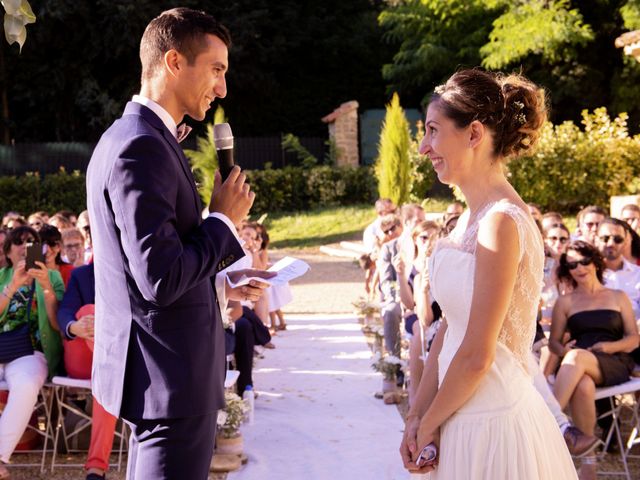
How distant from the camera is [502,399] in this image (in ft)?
8.20

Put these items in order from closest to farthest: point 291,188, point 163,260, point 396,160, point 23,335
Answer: point 163,260 < point 23,335 < point 396,160 < point 291,188

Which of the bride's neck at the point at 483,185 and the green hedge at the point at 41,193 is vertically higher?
the bride's neck at the point at 483,185

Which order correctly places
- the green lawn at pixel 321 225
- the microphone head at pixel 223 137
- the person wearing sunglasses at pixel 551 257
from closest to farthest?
the microphone head at pixel 223 137, the person wearing sunglasses at pixel 551 257, the green lawn at pixel 321 225

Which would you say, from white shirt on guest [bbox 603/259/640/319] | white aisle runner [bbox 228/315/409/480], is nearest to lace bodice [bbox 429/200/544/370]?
white aisle runner [bbox 228/315/409/480]

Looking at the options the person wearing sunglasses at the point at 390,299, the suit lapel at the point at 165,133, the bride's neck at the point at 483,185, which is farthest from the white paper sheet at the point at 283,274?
the person wearing sunglasses at the point at 390,299

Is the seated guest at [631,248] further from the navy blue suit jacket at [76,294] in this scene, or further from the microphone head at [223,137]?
the microphone head at [223,137]

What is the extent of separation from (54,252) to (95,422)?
1.71 m

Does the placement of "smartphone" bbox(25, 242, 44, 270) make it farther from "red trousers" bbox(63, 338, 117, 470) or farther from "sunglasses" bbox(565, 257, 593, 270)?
"sunglasses" bbox(565, 257, 593, 270)

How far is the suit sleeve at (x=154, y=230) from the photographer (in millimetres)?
2225

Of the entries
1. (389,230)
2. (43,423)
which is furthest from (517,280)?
(389,230)

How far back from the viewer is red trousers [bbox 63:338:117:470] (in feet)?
17.7

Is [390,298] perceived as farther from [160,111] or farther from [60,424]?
[160,111]

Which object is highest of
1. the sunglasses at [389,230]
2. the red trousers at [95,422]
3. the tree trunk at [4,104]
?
the tree trunk at [4,104]

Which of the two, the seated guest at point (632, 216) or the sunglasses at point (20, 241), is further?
the seated guest at point (632, 216)
